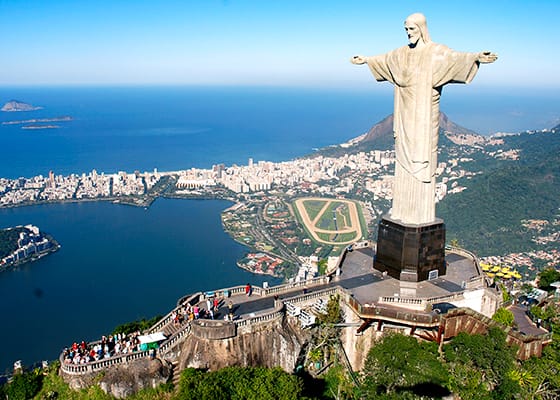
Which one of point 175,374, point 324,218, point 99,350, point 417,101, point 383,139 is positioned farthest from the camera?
point 383,139

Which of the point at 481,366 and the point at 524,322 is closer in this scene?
the point at 481,366

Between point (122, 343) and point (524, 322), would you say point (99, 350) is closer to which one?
point (122, 343)

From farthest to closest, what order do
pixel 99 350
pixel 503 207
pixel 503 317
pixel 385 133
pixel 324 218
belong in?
pixel 385 133 < pixel 324 218 < pixel 503 207 < pixel 503 317 < pixel 99 350

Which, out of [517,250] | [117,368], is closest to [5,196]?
[517,250]

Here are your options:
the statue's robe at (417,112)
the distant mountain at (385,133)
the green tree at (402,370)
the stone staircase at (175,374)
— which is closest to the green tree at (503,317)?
the green tree at (402,370)

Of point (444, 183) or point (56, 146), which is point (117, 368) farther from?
point (56, 146)

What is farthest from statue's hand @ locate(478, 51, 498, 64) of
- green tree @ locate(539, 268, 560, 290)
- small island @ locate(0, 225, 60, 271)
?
small island @ locate(0, 225, 60, 271)

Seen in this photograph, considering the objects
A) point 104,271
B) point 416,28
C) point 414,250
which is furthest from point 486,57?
point 104,271

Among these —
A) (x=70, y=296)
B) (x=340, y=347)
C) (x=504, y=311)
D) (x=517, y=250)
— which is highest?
(x=504, y=311)
